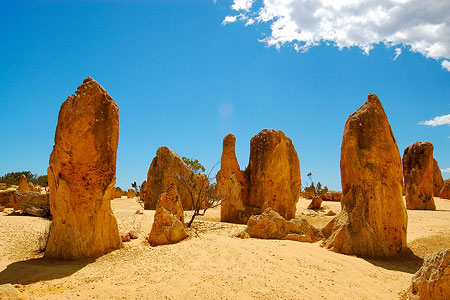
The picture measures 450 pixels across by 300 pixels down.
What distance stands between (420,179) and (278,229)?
12890 mm

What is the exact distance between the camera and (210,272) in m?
5.53

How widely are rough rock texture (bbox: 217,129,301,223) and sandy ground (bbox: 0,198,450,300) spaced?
5100mm

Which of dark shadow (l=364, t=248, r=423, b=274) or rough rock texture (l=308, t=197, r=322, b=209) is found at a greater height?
rough rock texture (l=308, t=197, r=322, b=209)

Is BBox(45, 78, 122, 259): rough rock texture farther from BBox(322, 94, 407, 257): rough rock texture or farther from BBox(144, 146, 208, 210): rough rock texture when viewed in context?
BBox(144, 146, 208, 210): rough rock texture

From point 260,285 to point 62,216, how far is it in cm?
445

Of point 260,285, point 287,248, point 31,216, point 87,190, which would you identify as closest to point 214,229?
point 287,248

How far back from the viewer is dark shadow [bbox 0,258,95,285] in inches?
216

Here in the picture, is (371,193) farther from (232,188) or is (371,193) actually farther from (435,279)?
(232,188)

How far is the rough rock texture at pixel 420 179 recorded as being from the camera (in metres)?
17.5

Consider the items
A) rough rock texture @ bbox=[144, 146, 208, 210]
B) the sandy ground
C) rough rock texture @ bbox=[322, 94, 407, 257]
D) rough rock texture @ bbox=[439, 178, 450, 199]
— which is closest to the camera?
the sandy ground

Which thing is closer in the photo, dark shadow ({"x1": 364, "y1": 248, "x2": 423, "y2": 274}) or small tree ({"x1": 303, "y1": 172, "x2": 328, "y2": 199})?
dark shadow ({"x1": 364, "y1": 248, "x2": 423, "y2": 274})

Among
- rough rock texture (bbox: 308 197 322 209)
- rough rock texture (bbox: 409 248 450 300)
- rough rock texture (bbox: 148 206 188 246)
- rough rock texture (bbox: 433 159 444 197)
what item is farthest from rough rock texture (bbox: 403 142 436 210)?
rough rock texture (bbox: 409 248 450 300)

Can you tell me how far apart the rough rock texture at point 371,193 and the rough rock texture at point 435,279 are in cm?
304

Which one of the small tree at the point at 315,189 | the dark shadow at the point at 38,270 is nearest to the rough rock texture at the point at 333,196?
the small tree at the point at 315,189
